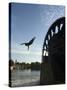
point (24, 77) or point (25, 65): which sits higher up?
point (25, 65)

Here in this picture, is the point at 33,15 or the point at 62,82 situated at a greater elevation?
the point at 33,15

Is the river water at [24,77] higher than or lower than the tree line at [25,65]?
lower

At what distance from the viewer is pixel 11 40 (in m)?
2.86

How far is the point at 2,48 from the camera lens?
112 inches

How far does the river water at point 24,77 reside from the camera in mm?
2840

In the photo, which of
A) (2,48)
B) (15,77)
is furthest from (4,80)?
(2,48)

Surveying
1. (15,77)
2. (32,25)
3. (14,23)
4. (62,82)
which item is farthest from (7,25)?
(62,82)

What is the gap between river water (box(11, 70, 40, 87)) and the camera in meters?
2.84

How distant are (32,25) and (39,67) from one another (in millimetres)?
458

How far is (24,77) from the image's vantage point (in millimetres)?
2857

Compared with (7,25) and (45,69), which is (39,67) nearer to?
(45,69)

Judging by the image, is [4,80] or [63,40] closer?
[4,80]

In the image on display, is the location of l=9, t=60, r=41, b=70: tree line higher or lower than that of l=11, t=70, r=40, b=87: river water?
higher

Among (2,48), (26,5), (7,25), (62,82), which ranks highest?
(26,5)
